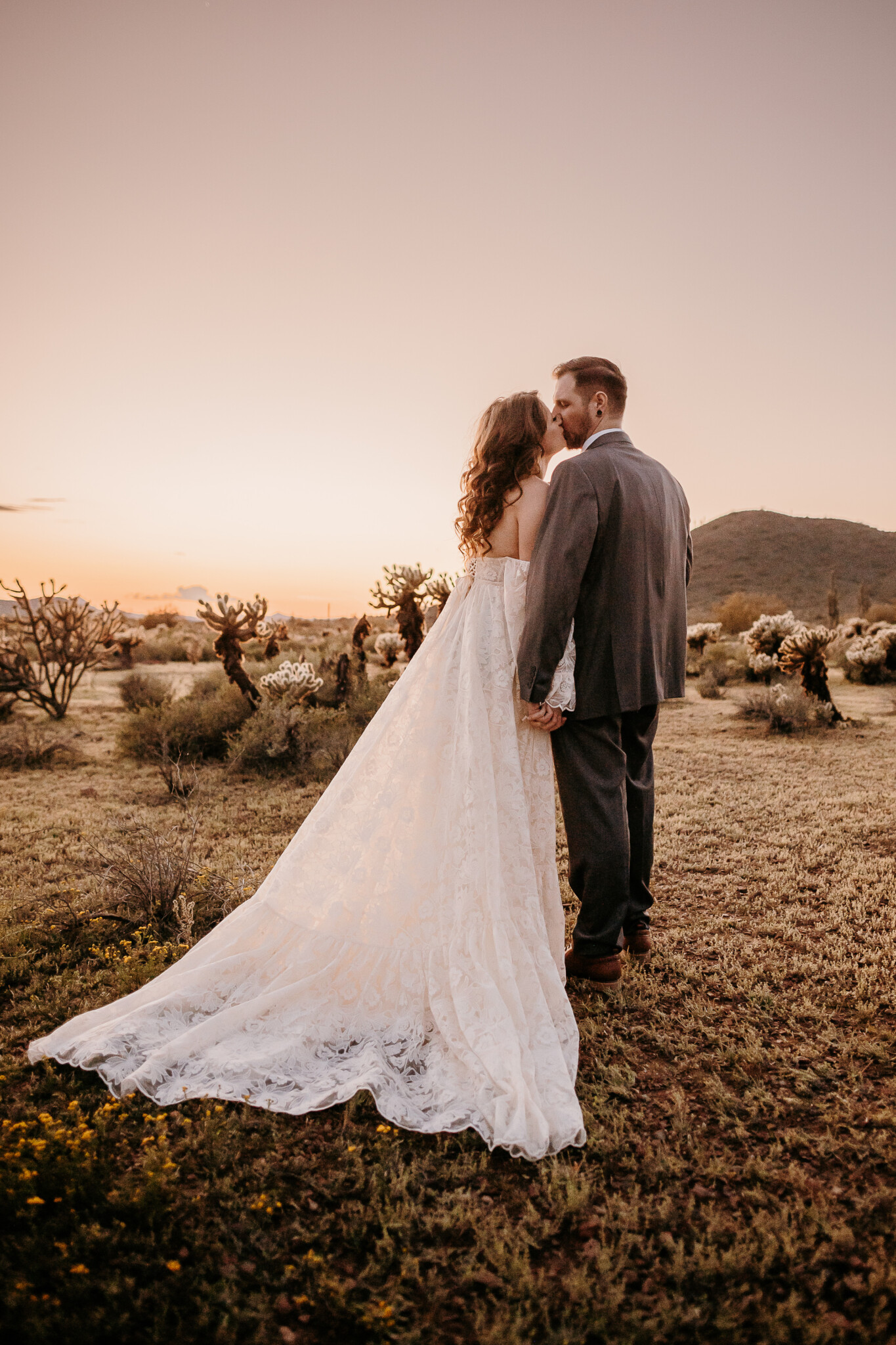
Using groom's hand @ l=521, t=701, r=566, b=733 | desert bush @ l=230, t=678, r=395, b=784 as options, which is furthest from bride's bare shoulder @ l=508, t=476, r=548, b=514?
desert bush @ l=230, t=678, r=395, b=784

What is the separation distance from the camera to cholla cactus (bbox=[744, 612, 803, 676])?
1300 cm

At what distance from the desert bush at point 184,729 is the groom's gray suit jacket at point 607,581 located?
559cm

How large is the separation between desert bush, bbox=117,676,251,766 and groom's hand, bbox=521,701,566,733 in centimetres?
548

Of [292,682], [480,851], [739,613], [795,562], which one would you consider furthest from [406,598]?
[795,562]

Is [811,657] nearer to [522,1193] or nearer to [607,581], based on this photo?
[607,581]

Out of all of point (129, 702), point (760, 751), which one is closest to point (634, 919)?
point (760, 751)

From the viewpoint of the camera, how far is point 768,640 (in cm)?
1355

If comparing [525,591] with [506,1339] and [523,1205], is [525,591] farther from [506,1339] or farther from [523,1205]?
[506,1339]

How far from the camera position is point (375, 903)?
9.53 feet

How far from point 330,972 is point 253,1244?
3.30ft

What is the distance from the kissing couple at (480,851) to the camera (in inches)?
98.4

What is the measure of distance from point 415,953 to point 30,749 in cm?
659

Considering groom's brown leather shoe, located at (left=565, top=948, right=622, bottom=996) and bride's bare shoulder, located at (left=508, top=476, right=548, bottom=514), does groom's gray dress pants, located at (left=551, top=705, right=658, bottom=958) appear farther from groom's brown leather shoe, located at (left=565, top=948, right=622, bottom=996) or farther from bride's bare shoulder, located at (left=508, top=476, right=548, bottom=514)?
bride's bare shoulder, located at (left=508, top=476, right=548, bottom=514)

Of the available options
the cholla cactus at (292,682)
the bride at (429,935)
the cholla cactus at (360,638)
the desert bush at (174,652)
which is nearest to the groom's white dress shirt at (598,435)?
the bride at (429,935)
